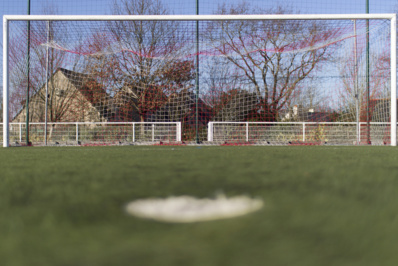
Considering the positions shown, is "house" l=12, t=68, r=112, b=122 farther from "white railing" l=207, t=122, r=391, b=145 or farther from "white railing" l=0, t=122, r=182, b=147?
"white railing" l=207, t=122, r=391, b=145

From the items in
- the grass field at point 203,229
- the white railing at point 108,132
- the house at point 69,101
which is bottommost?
the grass field at point 203,229

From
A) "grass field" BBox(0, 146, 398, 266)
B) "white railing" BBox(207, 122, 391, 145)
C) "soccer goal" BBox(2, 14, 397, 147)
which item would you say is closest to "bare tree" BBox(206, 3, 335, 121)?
"soccer goal" BBox(2, 14, 397, 147)

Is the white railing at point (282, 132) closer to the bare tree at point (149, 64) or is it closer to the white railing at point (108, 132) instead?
the white railing at point (108, 132)

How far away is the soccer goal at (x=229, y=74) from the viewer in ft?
24.2

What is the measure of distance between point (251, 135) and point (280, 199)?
771cm

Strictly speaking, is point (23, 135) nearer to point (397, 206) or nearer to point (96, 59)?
point (96, 59)

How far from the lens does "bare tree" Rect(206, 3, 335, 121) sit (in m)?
7.81

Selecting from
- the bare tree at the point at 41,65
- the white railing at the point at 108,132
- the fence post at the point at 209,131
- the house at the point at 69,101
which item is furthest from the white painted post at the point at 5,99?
the fence post at the point at 209,131

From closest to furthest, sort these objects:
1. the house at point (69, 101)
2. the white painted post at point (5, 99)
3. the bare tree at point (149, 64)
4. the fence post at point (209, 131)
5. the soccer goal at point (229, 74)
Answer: the white painted post at point (5, 99)
the soccer goal at point (229, 74)
the fence post at point (209, 131)
the bare tree at point (149, 64)
the house at point (69, 101)

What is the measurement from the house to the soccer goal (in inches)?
25.1

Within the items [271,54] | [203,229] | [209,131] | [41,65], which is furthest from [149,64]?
[203,229]

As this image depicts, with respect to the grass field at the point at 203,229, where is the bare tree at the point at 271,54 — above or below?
above

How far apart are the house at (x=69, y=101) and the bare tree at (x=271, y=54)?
4383 mm

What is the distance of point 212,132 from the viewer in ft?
27.8
